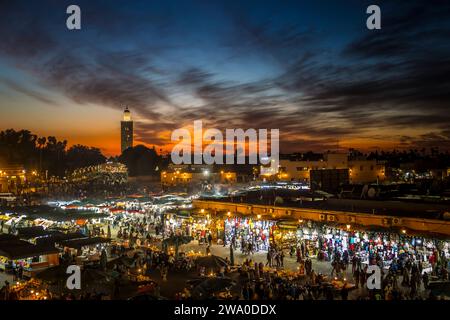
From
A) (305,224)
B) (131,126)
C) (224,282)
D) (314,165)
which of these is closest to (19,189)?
(314,165)

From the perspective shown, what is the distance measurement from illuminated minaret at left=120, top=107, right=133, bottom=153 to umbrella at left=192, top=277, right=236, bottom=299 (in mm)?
126716

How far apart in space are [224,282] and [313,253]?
900cm

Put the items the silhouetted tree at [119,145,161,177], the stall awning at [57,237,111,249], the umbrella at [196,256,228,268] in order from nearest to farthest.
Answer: the umbrella at [196,256,228,268] → the stall awning at [57,237,111,249] → the silhouetted tree at [119,145,161,177]

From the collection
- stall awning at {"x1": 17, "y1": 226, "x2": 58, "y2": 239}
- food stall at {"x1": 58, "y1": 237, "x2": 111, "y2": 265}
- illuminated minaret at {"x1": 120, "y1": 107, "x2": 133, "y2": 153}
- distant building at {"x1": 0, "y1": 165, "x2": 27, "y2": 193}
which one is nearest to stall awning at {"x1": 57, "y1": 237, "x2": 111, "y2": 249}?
food stall at {"x1": 58, "y1": 237, "x2": 111, "y2": 265}

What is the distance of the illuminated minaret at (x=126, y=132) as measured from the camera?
135550mm

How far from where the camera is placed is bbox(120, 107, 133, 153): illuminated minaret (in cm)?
13555

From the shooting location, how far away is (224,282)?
1285cm

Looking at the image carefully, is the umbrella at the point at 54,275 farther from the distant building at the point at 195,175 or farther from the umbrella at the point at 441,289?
the distant building at the point at 195,175

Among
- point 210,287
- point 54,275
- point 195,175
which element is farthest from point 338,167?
point 54,275

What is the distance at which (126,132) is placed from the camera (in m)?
137

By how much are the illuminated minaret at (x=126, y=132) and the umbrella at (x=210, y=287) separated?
416ft

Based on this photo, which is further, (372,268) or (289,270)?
(289,270)

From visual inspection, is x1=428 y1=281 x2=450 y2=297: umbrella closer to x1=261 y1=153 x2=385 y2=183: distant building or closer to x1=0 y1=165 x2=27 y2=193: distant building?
x1=261 y1=153 x2=385 y2=183: distant building
